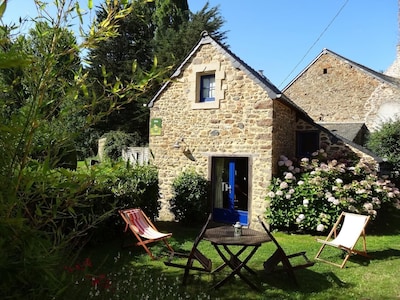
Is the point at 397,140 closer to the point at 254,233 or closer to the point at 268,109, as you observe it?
the point at 268,109

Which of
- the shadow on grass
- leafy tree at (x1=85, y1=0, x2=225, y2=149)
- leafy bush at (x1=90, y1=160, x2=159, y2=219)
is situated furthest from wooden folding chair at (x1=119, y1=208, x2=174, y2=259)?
leafy tree at (x1=85, y1=0, x2=225, y2=149)

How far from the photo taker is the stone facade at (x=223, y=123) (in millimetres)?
9719

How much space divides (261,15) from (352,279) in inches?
325

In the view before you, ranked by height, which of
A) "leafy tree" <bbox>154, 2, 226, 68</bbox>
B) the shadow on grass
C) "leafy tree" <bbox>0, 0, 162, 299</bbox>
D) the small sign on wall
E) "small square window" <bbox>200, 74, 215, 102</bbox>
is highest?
"leafy tree" <bbox>154, 2, 226, 68</bbox>

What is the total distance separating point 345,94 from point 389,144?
4428 millimetres

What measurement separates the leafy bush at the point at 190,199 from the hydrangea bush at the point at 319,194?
200 centimetres

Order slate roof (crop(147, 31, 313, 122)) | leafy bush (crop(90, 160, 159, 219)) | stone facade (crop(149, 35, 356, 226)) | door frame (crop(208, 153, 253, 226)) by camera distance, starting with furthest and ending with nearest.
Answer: door frame (crop(208, 153, 253, 226))
stone facade (crop(149, 35, 356, 226))
slate roof (crop(147, 31, 313, 122))
leafy bush (crop(90, 160, 159, 219))

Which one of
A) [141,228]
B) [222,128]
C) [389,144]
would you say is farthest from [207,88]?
[389,144]

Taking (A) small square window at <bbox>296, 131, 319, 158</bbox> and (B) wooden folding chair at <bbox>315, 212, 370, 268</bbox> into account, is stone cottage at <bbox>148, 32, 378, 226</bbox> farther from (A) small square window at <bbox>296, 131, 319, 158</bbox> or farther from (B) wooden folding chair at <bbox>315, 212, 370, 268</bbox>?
(B) wooden folding chair at <bbox>315, 212, 370, 268</bbox>

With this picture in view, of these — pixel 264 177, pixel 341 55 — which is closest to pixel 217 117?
pixel 264 177

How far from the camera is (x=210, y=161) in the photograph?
10570mm

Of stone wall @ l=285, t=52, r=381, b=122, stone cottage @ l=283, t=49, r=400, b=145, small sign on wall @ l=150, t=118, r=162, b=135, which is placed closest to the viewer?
small sign on wall @ l=150, t=118, r=162, b=135

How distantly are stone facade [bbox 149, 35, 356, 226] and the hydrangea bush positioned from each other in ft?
1.66

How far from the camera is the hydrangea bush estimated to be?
8820mm
